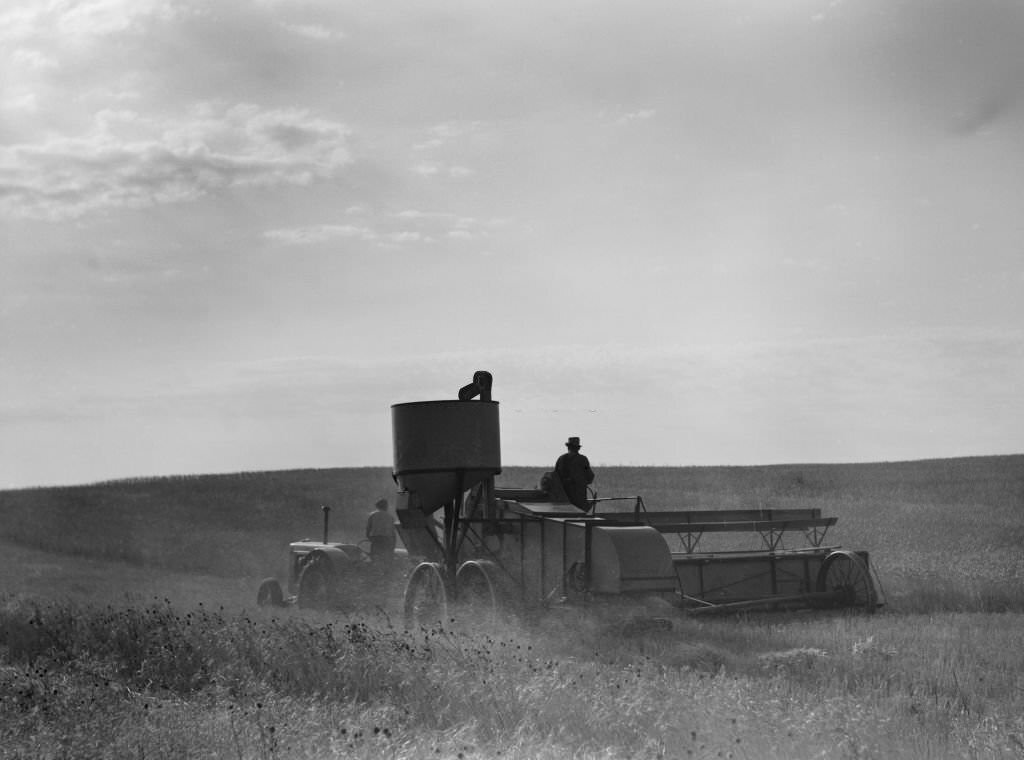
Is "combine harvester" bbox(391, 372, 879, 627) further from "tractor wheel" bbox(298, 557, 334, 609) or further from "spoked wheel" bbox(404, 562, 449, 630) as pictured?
"tractor wheel" bbox(298, 557, 334, 609)

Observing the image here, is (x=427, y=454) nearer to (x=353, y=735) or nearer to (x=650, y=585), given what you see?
(x=650, y=585)

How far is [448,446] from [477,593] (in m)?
2.36

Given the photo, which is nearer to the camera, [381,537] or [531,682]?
[531,682]

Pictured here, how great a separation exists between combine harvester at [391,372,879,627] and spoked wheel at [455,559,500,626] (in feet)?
0.06

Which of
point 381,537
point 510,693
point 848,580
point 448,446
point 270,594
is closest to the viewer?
point 510,693

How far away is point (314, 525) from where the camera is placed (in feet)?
130

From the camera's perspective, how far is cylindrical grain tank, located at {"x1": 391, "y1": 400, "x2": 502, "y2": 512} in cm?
1708

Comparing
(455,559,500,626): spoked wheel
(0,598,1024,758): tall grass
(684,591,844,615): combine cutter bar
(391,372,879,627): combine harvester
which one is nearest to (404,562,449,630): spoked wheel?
(391,372,879,627): combine harvester

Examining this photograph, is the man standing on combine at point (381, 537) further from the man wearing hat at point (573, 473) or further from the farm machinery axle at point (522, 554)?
the man wearing hat at point (573, 473)

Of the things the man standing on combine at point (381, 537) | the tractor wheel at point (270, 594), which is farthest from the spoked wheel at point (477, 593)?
the tractor wheel at point (270, 594)

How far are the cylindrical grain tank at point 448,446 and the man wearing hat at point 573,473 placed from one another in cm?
104

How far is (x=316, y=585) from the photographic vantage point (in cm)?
2066

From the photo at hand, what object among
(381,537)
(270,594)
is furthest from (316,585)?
(270,594)

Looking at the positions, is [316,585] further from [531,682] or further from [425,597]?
[531,682]
